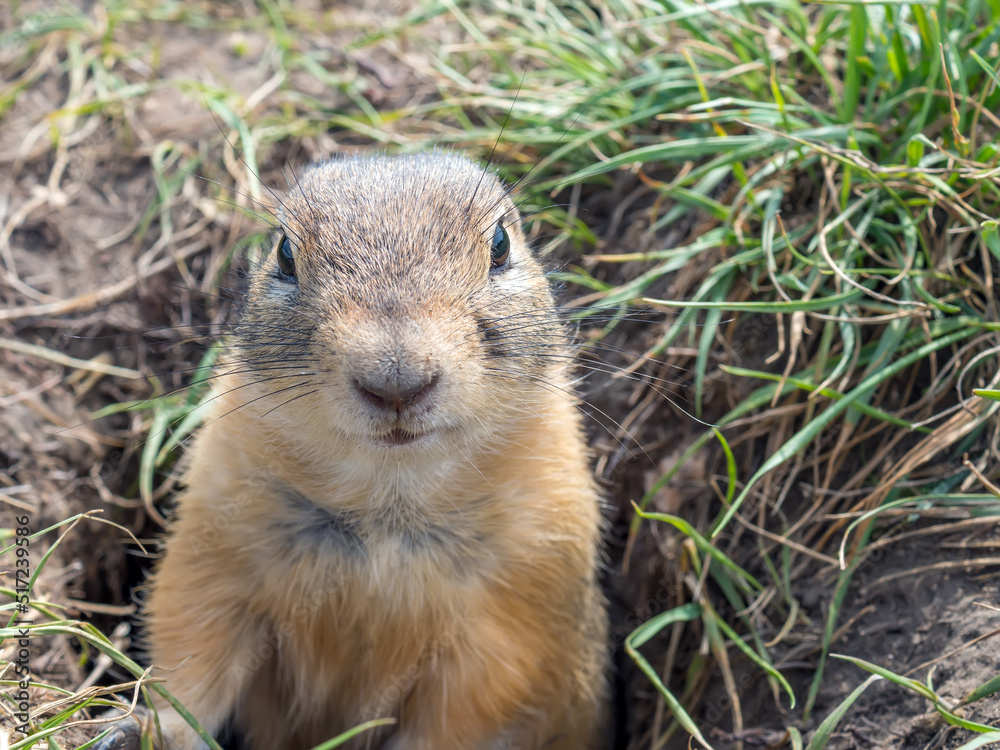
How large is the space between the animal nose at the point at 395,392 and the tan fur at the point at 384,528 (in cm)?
38

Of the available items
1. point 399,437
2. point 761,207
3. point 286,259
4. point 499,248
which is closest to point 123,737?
point 399,437

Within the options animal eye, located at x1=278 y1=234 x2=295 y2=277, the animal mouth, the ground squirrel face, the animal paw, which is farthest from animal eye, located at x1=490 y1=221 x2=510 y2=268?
the animal paw

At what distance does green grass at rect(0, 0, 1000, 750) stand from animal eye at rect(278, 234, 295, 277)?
58.5 inches

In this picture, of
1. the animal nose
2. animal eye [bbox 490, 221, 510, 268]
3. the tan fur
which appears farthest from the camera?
animal eye [bbox 490, 221, 510, 268]

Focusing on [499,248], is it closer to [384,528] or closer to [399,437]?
[399,437]

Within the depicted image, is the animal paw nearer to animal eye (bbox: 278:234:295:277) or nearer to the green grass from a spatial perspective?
the green grass

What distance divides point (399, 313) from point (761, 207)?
8.71 ft

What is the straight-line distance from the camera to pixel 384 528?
12.5ft

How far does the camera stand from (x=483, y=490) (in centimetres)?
393

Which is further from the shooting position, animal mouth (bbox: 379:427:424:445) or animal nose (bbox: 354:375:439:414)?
animal mouth (bbox: 379:427:424:445)

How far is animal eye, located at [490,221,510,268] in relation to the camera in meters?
3.89

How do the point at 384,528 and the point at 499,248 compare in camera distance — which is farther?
the point at 499,248

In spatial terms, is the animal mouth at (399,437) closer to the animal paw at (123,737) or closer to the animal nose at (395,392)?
the animal nose at (395,392)

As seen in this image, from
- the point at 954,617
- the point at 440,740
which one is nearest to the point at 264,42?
the point at 440,740
